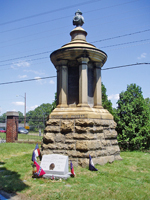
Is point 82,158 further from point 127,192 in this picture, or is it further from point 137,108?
point 137,108

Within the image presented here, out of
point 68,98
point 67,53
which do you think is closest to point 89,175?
point 68,98

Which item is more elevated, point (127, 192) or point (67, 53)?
point (67, 53)

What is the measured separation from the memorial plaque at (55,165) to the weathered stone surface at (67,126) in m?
1.28

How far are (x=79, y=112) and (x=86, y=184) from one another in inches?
106

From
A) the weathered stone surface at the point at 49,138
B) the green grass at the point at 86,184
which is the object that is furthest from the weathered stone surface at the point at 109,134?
the weathered stone surface at the point at 49,138

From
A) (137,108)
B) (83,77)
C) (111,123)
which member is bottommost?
(111,123)

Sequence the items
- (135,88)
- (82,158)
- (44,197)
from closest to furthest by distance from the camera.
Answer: (44,197) < (82,158) < (135,88)

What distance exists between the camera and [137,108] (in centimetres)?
1002

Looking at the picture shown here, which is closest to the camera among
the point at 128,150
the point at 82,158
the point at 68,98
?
the point at 82,158

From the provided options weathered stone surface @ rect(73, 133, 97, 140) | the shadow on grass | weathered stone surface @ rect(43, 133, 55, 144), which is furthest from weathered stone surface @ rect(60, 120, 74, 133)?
the shadow on grass

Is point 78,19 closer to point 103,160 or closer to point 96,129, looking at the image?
point 96,129

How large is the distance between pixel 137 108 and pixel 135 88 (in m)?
1.21

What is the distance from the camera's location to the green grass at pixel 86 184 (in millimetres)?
4004

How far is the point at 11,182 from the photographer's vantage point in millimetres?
4762
